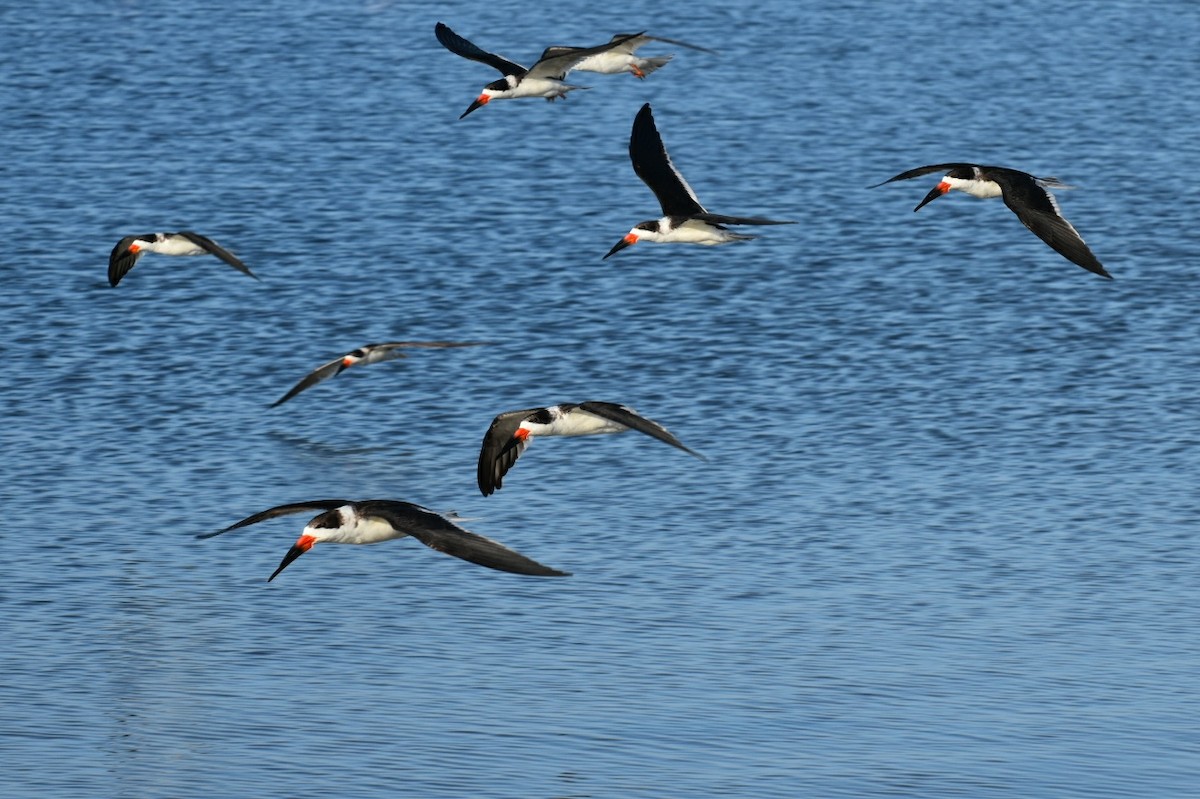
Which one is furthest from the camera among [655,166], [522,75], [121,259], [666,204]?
[522,75]

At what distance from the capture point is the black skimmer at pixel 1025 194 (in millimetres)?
17125

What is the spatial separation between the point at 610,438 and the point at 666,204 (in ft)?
12.2

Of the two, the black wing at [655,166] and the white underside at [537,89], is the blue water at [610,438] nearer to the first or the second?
the black wing at [655,166]

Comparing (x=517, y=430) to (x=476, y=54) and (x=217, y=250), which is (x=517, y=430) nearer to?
(x=217, y=250)

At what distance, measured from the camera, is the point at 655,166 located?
20766 mm

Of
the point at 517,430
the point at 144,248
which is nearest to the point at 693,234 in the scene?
the point at 517,430

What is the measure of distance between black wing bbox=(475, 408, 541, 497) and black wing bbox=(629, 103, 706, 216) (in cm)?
378

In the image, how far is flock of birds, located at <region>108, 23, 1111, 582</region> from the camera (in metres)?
14.8

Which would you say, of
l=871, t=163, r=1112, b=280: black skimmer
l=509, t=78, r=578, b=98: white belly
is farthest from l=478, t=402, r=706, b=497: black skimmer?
l=509, t=78, r=578, b=98: white belly

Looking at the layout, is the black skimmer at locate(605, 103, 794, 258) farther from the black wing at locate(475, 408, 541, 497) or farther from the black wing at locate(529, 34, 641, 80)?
the black wing at locate(475, 408, 541, 497)

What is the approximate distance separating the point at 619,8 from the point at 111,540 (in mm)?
30521

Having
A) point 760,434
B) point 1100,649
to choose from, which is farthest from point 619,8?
point 1100,649

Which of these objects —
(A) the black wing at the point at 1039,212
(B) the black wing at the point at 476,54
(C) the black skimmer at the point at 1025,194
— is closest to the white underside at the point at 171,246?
(B) the black wing at the point at 476,54

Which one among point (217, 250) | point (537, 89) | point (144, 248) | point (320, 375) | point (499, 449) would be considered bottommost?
point (320, 375)
